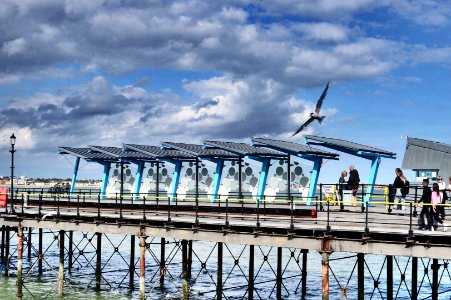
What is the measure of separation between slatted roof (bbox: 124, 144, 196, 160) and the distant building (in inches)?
810

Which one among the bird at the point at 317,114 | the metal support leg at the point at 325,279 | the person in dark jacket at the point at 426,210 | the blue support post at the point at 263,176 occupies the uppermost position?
the bird at the point at 317,114

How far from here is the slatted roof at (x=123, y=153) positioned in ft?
174

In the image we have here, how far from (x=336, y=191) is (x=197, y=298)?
9289 mm

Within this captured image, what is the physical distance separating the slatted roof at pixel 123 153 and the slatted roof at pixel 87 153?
0.54 meters

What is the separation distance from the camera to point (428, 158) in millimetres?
58656

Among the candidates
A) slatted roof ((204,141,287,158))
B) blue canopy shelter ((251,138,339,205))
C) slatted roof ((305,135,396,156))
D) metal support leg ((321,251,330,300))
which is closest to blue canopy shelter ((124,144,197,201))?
slatted roof ((204,141,287,158))

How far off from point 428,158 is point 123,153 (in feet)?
83.0

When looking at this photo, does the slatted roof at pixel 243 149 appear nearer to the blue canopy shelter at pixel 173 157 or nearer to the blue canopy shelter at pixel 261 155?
the blue canopy shelter at pixel 261 155

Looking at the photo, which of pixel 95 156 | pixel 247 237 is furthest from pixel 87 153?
pixel 247 237

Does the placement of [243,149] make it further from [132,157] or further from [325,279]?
[325,279]

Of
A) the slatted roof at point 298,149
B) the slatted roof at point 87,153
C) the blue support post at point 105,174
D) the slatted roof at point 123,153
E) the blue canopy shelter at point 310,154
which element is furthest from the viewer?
the blue support post at point 105,174

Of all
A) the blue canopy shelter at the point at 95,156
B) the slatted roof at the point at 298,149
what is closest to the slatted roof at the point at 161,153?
the blue canopy shelter at the point at 95,156

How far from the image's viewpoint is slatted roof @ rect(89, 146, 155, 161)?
5300 centimetres

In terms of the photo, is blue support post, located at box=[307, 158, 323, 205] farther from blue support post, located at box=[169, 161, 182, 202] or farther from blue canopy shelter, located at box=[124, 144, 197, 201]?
blue support post, located at box=[169, 161, 182, 202]
